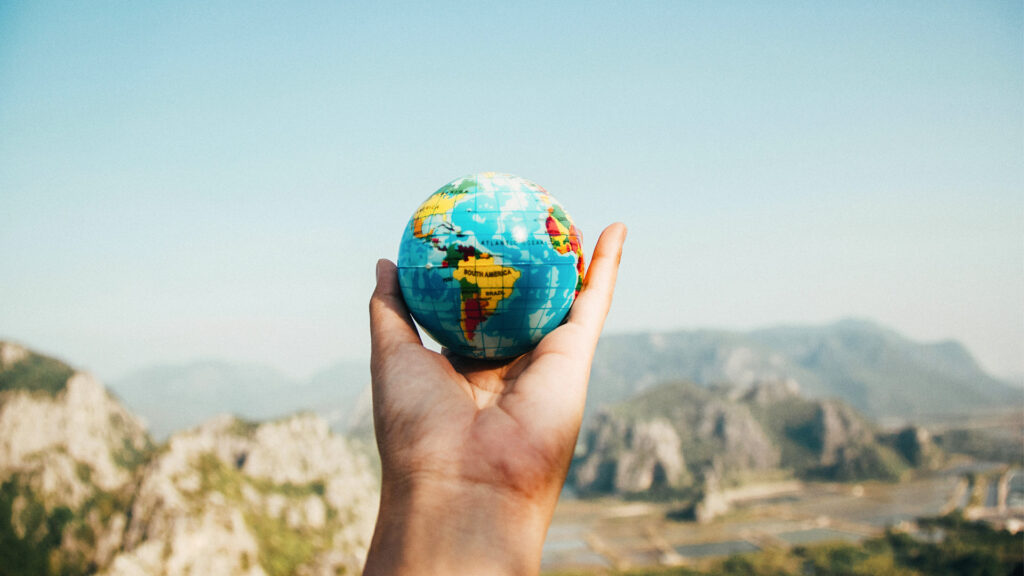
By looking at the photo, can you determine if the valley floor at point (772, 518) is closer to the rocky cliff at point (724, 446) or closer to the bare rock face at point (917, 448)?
the bare rock face at point (917, 448)

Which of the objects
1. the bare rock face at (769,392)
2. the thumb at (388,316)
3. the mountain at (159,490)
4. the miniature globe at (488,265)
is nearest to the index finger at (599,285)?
the miniature globe at (488,265)

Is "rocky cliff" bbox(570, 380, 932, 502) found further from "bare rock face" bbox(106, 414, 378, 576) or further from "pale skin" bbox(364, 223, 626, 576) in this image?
"pale skin" bbox(364, 223, 626, 576)

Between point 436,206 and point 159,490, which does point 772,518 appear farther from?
point 436,206

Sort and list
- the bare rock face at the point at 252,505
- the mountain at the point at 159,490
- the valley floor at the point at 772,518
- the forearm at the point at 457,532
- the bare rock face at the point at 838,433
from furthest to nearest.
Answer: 1. the bare rock face at the point at 838,433
2. the valley floor at the point at 772,518
3. the mountain at the point at 159,490
4. the bare rock face at the point at 252,505
5. the forearm at the point at 457,532

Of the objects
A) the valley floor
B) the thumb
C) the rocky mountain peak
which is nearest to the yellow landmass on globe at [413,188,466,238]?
the thumb

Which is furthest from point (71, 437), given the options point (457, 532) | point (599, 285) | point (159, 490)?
point (457, 532)
